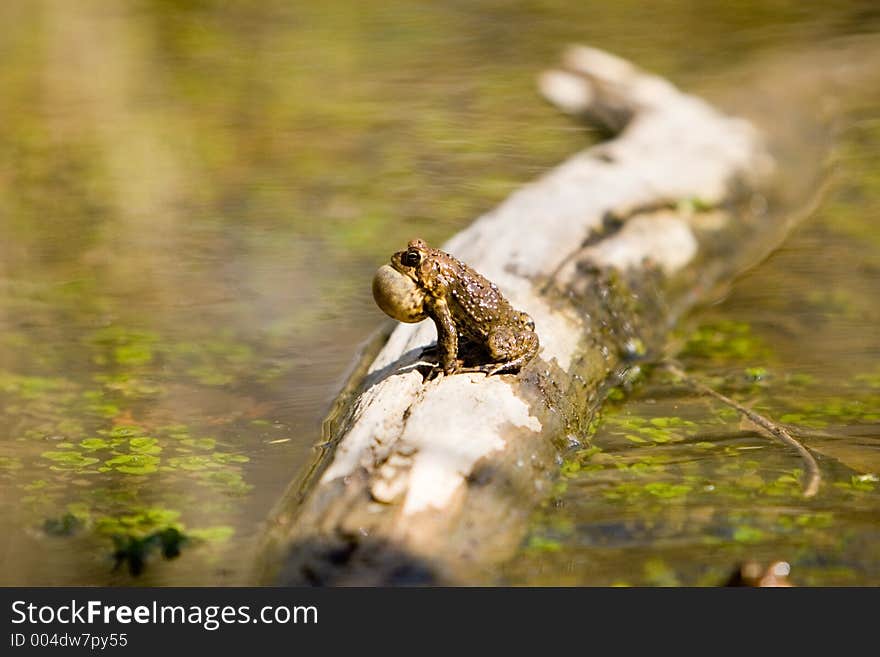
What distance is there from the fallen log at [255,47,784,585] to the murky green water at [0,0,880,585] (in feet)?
0.67

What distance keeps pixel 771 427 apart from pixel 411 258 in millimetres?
1662

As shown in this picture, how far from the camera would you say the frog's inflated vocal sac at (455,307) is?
4004 mm

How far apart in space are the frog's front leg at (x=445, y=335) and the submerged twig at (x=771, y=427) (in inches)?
53.8

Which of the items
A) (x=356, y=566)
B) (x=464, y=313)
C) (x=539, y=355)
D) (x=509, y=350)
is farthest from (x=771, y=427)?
(x=356, y=566)

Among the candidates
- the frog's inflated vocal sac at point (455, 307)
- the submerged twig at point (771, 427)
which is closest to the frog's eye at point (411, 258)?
the frog's inflated vocal sac at point (455, 307)

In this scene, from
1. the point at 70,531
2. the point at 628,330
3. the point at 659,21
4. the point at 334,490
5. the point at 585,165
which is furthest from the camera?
the point at 659,21

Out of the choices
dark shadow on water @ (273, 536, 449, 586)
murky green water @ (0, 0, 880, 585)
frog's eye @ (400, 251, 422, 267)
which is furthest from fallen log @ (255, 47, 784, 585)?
frog's eye @ (400, 251, 422, 267)

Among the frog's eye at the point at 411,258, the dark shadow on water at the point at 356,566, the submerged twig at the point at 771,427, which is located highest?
the frog's eye at the point at 411,258

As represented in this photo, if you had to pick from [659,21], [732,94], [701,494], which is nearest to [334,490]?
[701,494]

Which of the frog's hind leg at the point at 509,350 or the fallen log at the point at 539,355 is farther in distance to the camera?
the frog's hind leg at the point at 509,350

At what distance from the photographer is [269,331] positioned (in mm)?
5512

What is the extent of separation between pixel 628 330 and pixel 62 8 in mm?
8988

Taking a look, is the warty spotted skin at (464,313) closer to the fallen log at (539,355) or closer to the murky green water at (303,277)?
the fallen log at (539,355)

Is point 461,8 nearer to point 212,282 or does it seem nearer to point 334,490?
point 212,282
